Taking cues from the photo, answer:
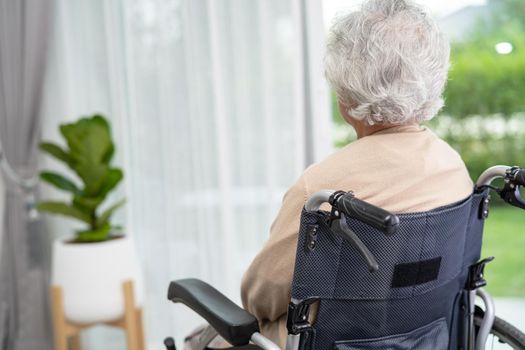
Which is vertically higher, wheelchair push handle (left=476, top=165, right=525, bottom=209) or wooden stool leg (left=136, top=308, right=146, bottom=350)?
wheelchair push handle (left=476, top=165, right=525, bottom=209)

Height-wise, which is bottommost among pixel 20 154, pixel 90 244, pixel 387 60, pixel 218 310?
pixel 90 244

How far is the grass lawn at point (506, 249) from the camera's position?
289cm

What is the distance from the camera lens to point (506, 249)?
2.98 meters

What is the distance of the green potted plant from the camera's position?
8.23ft

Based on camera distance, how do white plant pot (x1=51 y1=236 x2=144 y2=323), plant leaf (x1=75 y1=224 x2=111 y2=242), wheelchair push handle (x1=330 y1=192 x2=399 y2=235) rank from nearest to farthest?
wheelchair push handle (x1=330 y1=192 x2=399 y2=235)
white plant pot (x1=51 y1=236 x2=144 y2=323)
plant leaf (x1=75 y1=224 x2=111 y2=242)

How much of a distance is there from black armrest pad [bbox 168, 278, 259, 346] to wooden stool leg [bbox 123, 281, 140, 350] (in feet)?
3.36

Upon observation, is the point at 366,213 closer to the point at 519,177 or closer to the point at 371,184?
the point at 371,184

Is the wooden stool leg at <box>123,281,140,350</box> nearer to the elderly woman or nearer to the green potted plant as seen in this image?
the green potted plant

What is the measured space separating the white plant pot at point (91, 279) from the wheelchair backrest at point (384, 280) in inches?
54.6

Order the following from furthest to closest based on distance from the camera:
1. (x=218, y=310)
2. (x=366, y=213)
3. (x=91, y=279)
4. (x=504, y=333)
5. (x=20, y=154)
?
1. (x=20, y=154)
2. (x=91, y=279)
3. (x=504, y=333)
4. (x=218, y=310)
5. (x=366, y=213)

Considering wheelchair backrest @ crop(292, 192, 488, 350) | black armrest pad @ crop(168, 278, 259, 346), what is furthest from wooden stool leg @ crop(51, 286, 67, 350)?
wheelchair backrest @ crop(292, 192, 488, 350)

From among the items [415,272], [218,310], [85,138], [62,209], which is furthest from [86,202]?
[415,272]

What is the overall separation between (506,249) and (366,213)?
2.10m

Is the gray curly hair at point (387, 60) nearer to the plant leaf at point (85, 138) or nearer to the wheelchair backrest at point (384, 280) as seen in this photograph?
the wheelchair backrest at point (384, 280)
